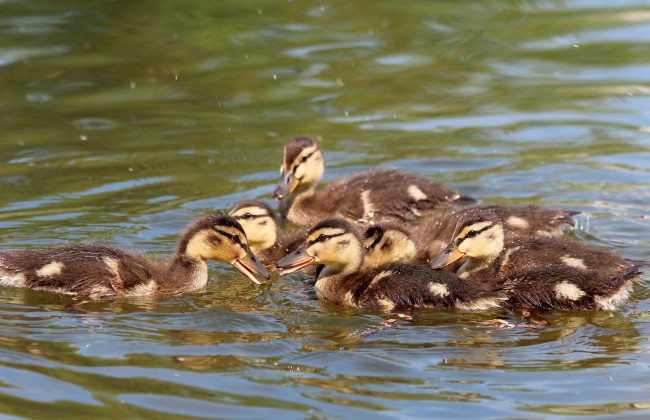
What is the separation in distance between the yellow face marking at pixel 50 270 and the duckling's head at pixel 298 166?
2.48 m

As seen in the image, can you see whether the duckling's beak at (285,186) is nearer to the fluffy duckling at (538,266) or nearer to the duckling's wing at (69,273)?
the fluffy duckling at (538,266)

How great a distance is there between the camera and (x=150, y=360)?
211 inches

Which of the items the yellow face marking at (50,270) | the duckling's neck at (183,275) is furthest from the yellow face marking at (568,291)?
the yellow face marking at (50,270)

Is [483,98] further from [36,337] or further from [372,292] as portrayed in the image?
[36,337]

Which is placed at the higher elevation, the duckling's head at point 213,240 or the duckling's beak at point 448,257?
the duckling's head at point 213,240

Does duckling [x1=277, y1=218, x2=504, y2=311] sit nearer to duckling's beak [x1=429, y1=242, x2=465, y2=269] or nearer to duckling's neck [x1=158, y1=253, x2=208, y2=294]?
duckling's beak [x1=429, y1=242, x2=465, y2=269]

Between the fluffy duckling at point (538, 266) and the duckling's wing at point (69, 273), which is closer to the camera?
the fluffy duckling at point (538, 266)

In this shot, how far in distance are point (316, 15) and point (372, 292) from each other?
24.6 ft

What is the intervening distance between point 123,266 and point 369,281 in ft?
4.86

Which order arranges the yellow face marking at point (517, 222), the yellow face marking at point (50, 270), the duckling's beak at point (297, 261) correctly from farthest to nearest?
the yellow face marking at point (517, 222) → the duckling's beak at point (297, 261) → the yellow face marking at point (50, 270)

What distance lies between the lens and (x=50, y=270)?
639cm

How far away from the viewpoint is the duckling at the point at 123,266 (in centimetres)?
639

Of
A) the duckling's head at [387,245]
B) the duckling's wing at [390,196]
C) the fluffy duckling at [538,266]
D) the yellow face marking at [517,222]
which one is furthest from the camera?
the duckling's wing at [390,196]

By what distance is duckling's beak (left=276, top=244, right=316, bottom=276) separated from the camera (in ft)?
22.0
